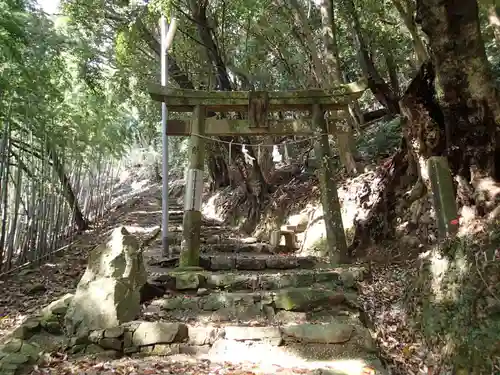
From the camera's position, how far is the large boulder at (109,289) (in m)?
4.33

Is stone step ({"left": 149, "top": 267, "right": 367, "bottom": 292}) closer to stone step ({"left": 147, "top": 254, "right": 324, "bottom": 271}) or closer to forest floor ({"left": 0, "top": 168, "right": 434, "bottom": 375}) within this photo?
forest floor ({"left": 0, "top": 168, "right": 434, "bottom": 375})

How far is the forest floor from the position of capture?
12.2 feet

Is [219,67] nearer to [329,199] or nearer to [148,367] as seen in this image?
[329,199]

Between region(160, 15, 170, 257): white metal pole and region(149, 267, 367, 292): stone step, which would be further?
region(160, 15, 170, 257): white metal pole

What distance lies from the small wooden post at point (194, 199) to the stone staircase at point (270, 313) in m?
0.46

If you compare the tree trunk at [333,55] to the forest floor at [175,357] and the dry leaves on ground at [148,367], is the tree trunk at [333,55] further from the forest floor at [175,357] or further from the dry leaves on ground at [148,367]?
the dry leaves on ground at [148,367]

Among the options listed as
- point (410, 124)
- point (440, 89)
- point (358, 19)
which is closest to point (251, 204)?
point (358, 19)

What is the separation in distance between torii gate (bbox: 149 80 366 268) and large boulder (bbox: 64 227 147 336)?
1.51 meters

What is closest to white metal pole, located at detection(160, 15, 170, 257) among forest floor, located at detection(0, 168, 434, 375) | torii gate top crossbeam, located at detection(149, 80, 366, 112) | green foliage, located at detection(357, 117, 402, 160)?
torii gate top crossbeam, located at detection(149, 80, 366, 112)

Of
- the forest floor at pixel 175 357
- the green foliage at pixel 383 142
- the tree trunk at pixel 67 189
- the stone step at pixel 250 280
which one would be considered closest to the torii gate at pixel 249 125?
the stone step at pixel 250 280

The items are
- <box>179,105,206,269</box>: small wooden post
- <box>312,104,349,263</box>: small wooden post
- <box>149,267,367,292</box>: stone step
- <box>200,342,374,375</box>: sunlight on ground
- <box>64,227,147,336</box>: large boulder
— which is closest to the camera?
<box>200,342,374,375</box>: sunlight on ground

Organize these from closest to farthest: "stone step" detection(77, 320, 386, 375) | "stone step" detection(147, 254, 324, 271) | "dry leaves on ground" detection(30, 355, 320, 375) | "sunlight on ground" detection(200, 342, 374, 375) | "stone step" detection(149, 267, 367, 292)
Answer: "dry leaves on ground" detection(30, 355, 320, 375), "sunlight on ground" detection(200, 342, 374, 375), "stone step" detection(77, 320, 386, 375), "stone step" detection(149, 267, 367, 292), "stone step" detection(147, 254, 324, 271)

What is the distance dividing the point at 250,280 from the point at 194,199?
1.57 meters

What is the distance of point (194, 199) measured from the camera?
A: 6539 millimetres
